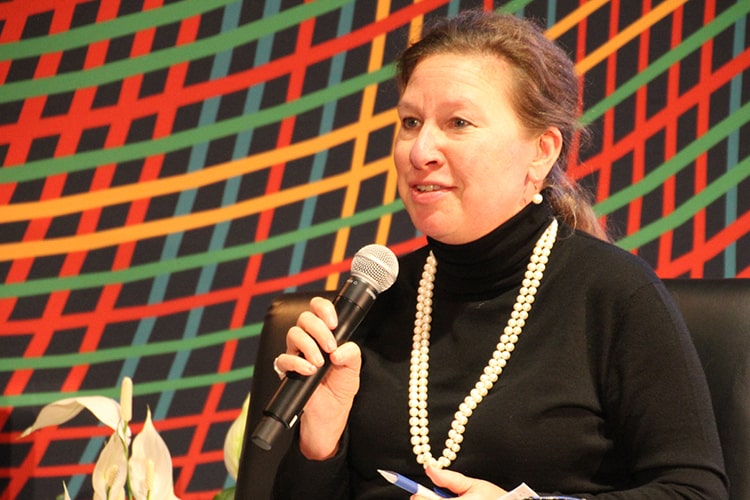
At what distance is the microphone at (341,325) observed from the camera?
1.17 metres

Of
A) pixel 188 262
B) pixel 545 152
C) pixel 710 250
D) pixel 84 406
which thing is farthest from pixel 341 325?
pixel 710 250

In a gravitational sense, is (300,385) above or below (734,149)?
below

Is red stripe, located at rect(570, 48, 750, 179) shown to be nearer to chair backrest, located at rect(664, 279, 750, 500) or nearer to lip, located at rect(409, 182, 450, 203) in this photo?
chair backrest, located at rect(664, 279, 750, 500)

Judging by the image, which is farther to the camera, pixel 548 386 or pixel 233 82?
pixel 233 82

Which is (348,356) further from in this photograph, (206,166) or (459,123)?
(206,166)

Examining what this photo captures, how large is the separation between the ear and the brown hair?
0.05 ft

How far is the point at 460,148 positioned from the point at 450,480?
17.8 inches

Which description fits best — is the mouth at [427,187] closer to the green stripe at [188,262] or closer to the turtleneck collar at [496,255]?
the turtleneck collar at [496,255]

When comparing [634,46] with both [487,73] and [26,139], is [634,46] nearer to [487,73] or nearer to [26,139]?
[487,73]

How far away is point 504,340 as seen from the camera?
4.97 feet

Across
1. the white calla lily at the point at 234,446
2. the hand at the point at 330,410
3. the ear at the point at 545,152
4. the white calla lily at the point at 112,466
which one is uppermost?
the ear at the point at 545,152

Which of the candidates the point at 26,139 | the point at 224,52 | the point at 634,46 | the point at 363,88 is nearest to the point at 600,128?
the point at 634,46

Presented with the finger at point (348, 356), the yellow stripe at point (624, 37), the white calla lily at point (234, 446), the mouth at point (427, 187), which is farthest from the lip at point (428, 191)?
the yellow stripe at point (624, 37)

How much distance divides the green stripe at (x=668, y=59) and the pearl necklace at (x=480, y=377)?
2.87ft
